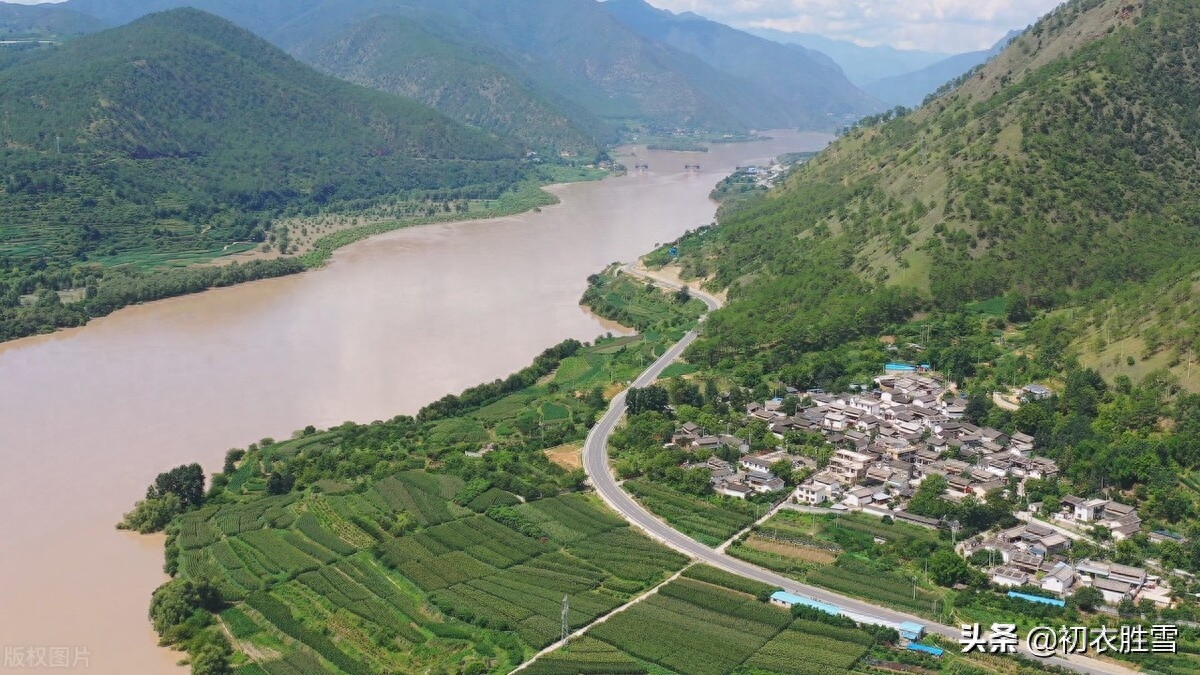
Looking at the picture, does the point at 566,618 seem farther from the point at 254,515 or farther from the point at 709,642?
the point at 254,515

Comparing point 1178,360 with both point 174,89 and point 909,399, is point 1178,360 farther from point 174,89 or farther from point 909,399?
point 174,89

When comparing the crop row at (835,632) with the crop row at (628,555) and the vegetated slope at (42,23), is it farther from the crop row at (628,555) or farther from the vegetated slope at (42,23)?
the vegetated slope at (42,23)

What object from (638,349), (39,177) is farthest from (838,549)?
(39,177)

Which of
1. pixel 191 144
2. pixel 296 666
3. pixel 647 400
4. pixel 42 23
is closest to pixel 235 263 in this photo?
pixel 191 144

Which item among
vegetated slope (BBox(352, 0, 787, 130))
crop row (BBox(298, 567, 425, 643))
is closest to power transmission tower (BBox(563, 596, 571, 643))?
crop row (BBox(298, 567, 425, 643))

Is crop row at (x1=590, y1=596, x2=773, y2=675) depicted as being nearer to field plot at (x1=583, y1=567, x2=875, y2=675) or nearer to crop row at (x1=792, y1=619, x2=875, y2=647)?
field plot at (x1=583, y1=567, x2=875, y2=675)

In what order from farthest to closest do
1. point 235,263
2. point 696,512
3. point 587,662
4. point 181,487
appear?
point 235,263 → point 181,487 → point 696,512 → point 587,662

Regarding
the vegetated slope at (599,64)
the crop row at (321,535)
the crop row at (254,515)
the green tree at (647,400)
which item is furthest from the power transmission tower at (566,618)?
the vegetated slope at (599,64)
